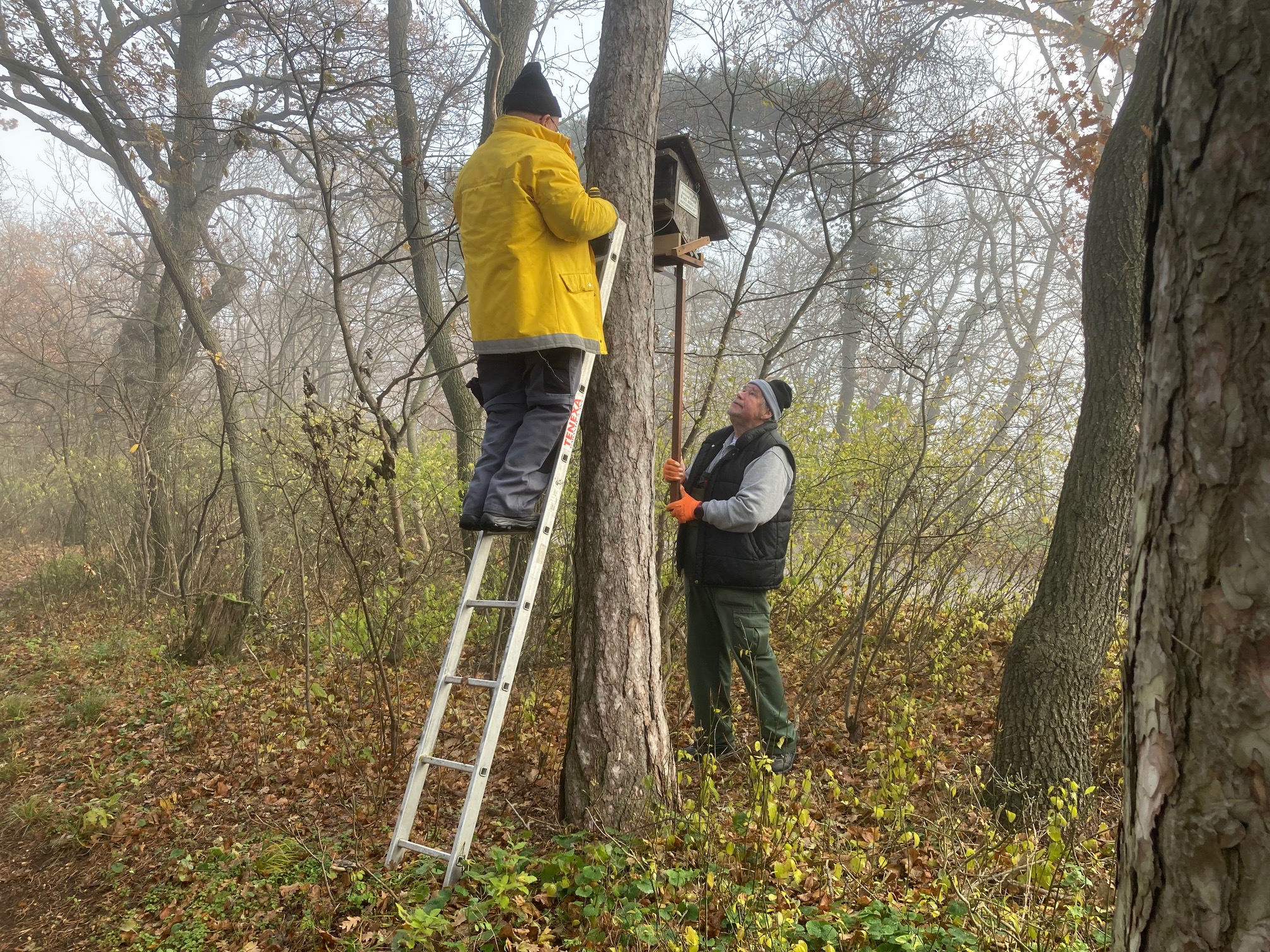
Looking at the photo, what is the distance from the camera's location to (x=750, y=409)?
4414 mm

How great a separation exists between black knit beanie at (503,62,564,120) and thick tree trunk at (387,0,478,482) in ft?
8.35

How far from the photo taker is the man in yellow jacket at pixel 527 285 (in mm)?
3355

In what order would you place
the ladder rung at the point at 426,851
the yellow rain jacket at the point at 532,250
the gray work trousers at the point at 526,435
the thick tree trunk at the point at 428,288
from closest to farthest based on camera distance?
1. the ladder rung at the point at 426,851
2. the yellow rain jacket at the point at 532,250
3. the gray work trousers at the point at 526,435
4. the thick tree trunk at the point at 428,288

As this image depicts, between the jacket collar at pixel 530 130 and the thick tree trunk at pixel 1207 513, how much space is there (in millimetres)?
2813

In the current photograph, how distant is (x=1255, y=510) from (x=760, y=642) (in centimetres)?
334

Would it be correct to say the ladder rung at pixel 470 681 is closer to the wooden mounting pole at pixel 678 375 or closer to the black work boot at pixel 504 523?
the black work boot at pixel 504 523

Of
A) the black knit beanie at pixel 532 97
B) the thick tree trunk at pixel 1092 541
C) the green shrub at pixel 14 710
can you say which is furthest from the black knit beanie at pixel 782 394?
the green shrub at pixel 14 710

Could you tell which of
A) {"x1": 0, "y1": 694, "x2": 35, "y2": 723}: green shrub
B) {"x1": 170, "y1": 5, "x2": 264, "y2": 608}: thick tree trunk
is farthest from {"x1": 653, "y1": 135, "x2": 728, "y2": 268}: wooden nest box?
{"x1": 0, "y1": 694, "x2": 35, "y2": 723}: green shrub

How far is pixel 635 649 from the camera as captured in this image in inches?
141

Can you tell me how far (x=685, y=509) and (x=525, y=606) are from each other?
1293 millimetres

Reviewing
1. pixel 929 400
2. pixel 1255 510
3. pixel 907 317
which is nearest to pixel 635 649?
pixel 1255 510

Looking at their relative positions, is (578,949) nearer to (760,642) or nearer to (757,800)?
(757,800)

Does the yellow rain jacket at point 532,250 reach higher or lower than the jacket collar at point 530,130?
lower

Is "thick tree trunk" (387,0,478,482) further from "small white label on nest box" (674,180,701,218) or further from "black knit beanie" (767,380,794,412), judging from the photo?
"black knit beanie" (767,380,794,412)
